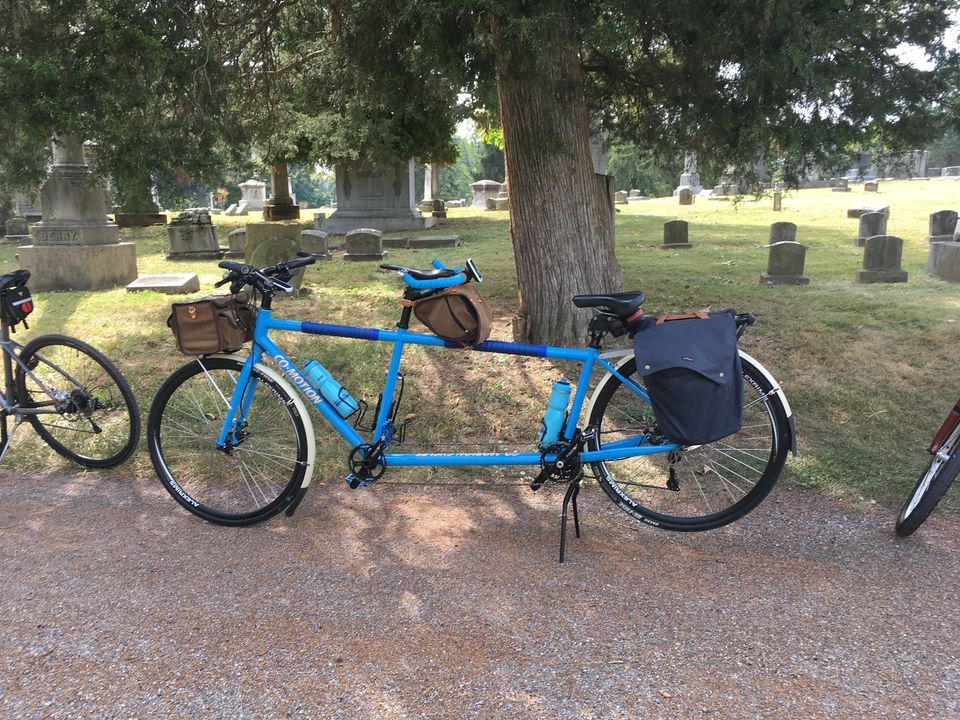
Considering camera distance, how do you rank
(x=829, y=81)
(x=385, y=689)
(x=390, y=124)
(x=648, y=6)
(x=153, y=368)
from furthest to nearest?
(x=390, y=124) → (x=153, y=368) → (x=829, y=81) → (x=648, y=6) → (x=385, y=689)

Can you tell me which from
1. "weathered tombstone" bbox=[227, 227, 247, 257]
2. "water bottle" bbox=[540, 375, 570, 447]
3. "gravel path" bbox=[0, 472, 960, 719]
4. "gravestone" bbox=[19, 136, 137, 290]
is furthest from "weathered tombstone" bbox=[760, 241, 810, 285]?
"weathered tombstone" bbox=[227, 227, 247, 257]

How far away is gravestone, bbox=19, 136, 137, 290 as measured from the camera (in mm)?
9898

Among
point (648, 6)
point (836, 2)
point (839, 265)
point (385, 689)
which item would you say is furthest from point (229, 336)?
point (839, 265)

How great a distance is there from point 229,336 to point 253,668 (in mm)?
1528

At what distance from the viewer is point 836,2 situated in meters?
4.36

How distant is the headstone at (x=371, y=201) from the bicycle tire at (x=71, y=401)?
564 inches

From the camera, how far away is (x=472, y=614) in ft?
9.36

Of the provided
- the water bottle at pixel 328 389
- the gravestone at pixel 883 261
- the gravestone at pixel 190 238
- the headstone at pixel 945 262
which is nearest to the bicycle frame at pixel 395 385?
the water bottle at pixel 328 389

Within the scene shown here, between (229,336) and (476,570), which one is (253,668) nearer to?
(476,570)

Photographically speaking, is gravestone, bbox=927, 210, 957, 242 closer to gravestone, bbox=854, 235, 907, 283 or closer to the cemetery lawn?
the cemetery lawn

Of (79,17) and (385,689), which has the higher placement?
(79,17)

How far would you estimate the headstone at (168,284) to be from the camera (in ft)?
31.2

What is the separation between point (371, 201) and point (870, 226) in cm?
1127

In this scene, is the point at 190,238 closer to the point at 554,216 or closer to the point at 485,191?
the point at 554,216
